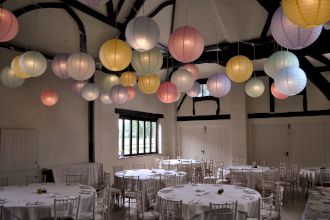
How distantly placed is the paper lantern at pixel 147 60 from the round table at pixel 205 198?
2.22 m

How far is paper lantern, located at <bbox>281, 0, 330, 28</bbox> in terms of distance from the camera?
8.98ft

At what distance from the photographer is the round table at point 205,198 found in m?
4.62

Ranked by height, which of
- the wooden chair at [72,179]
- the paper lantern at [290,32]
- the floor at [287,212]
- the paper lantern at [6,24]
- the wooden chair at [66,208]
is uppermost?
the paper lantern at [6,24]

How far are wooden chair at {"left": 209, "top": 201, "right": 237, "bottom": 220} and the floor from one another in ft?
9.70

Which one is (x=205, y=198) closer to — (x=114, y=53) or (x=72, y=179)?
(x=114, y=53)

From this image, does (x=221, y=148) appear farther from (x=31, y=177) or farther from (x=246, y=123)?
(x=31, y=177)

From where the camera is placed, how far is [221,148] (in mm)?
13195

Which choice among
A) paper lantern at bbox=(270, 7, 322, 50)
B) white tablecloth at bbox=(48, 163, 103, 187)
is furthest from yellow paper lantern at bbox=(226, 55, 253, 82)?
white tablecloth at bbox=(48, 163, 103, 187)

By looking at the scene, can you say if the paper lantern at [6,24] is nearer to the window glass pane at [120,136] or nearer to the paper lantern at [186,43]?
the paper lantern at [186,43]

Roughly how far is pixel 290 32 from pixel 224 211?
101 inches

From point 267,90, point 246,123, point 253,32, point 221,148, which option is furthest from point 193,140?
point 253,32

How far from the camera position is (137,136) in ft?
41.1

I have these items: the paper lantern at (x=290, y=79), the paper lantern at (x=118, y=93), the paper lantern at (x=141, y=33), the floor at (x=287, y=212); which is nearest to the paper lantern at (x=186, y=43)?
the paper lantern at (x=141, y=33)

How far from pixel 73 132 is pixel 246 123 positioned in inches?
280
